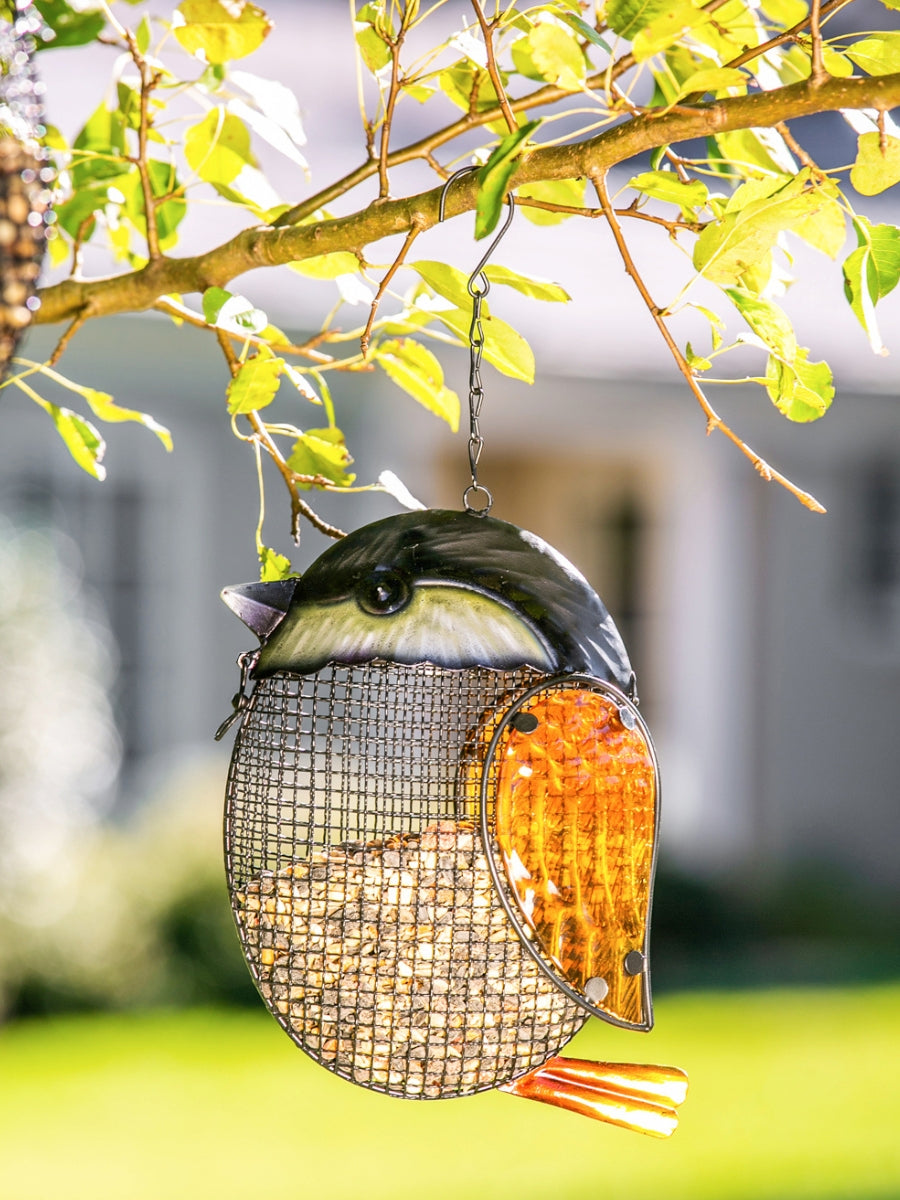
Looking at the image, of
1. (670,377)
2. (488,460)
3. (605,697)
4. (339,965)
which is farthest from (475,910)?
(488,460)

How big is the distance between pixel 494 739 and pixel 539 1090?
374mm

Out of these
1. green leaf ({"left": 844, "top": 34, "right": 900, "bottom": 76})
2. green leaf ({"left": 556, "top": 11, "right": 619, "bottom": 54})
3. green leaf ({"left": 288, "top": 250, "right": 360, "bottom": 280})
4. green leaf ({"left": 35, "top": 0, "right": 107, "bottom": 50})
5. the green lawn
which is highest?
green leaf ({"left": 35, "top": 0, "right": 107, "bottom": 50})

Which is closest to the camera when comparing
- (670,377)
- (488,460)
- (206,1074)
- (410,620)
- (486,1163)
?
(410,620)

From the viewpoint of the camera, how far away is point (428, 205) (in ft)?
3.73

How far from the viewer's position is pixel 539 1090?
4.22ft

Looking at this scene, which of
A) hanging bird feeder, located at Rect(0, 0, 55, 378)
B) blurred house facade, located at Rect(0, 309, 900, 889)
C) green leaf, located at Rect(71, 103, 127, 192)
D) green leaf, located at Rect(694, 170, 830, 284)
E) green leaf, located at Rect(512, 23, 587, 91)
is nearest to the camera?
hanging bird feeder, located at Rect(0, 0, 55, 378)

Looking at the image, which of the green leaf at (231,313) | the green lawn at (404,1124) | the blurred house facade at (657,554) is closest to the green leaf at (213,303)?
the green leaf at (231,313)

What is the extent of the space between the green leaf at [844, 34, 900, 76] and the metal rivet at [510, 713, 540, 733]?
23.4 inches

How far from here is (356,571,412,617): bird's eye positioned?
1.12 m

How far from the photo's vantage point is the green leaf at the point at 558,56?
94 centimetres

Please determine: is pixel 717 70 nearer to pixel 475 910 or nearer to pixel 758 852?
pixel 475 910

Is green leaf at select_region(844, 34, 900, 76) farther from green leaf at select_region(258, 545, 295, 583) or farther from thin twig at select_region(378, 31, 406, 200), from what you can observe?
green leaf at select_region(258, 545, 295, 583)

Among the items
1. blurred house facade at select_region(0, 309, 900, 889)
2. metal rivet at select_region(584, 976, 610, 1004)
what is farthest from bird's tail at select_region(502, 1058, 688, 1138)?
blurred house facade at select_region(0, 309, 900, 889)

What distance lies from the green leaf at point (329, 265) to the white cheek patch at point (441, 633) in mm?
385
